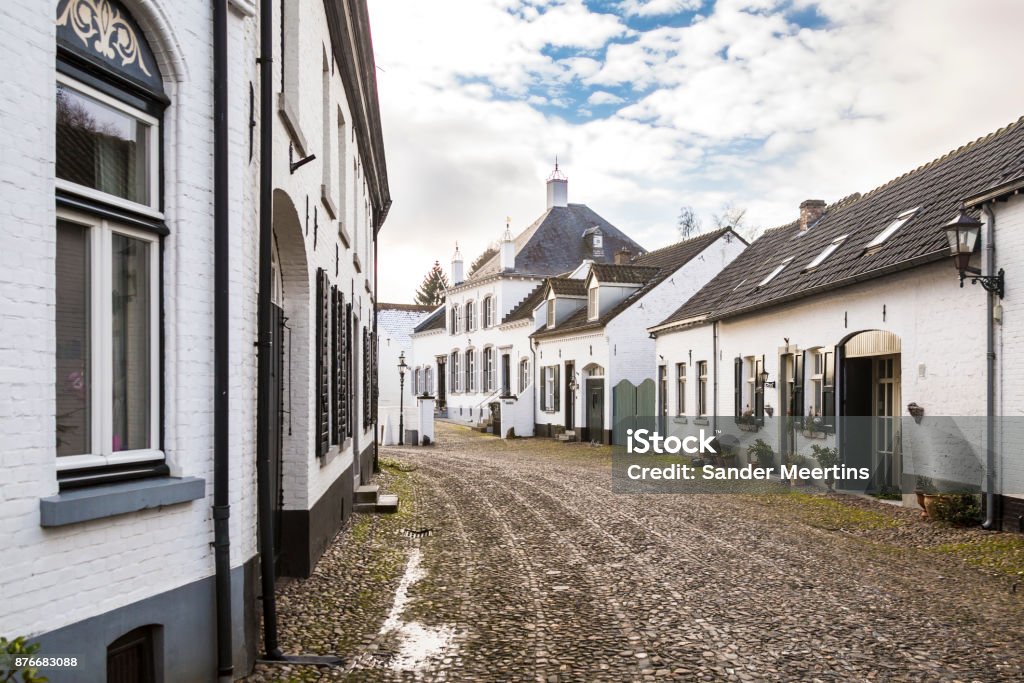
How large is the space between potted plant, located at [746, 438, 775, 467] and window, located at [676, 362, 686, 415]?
5.06 metres

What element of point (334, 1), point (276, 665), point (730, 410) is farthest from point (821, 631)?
point (730, 410)

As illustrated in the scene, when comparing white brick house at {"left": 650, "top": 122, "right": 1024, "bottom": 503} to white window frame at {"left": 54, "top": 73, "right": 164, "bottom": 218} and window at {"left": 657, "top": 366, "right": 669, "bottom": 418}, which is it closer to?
window at {"left": 657, "top": 366, "right": 669, "bottom": 418}

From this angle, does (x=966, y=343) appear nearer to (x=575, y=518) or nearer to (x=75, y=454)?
(x=575, y=518)

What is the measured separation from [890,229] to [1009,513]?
601 centimetres

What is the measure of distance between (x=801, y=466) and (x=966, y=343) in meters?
5.14

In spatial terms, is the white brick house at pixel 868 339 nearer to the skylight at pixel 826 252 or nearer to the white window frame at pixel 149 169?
the skylight at pixel 826 252

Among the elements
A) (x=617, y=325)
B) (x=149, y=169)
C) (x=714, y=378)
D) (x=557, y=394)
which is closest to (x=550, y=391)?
(x=557, y=394)

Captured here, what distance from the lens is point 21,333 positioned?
12.2 feet

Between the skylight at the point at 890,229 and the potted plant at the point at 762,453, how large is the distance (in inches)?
184

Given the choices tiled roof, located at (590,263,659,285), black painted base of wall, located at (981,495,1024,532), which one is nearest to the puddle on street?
black painted base of wall, located at (981,495,1024,532)

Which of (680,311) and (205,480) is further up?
(680,311)

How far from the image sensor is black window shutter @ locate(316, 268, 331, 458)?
342 inches

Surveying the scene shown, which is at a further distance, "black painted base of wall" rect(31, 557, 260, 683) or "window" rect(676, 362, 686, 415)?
"window" rect(676, 362, 686, 415)

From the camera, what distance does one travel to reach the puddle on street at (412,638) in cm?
571
